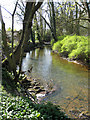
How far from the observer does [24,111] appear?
3.02 m

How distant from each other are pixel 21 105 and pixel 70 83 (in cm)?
417

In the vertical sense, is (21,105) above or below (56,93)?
above

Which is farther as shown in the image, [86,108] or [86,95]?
[86,95]

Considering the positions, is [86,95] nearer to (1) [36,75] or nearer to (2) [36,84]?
(2) [36,84]

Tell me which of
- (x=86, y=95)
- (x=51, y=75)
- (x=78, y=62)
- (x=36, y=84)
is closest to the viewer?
(x=86, y=95)

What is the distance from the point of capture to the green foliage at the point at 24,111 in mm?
2852

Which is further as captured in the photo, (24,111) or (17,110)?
(17,110)

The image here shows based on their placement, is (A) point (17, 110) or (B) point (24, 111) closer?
(B) point (24, 111)

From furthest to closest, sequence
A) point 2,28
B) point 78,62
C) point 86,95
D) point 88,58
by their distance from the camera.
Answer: point 78,62
point 88,58
point 86,95
point 2,28

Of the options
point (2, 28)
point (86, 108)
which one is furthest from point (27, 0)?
point (86, 108)

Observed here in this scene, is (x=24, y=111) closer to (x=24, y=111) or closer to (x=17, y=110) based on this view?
(x=24, y=111)

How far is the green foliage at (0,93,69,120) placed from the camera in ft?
9.36

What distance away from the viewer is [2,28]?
5293 millimetres

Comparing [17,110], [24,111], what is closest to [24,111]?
[24,111]
